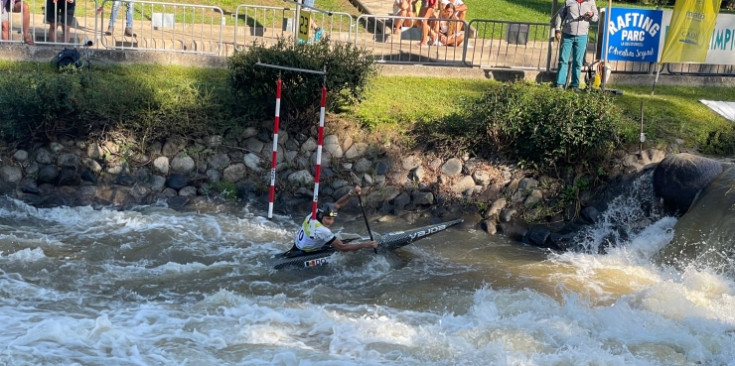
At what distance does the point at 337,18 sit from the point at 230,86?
261 inches

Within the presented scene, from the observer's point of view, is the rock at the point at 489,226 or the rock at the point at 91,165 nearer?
the rock at the point at 489,226

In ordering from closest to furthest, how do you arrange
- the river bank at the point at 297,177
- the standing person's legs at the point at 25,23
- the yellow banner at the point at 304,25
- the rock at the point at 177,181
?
1. the river bank at the point at 297,177
2. the rock at the point at 177,181
3. the yellow banner at the point at 304,25
4. the standing person's legs at the point at 25,23

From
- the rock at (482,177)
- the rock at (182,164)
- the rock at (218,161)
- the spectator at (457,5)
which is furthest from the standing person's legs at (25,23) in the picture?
the spectator at (457,5)

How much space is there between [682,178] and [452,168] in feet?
10.3

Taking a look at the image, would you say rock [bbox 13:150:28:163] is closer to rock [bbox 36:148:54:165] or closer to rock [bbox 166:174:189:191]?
rock [bbox 36:148:54:165]

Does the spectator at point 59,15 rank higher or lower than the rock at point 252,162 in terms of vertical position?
higher

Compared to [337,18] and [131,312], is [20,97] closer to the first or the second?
[131,312]

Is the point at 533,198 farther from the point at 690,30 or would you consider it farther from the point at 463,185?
the point at 690,30

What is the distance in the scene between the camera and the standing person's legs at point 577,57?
619 inches

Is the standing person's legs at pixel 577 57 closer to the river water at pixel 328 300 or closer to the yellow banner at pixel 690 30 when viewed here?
the yellow banner at pixel 690 30

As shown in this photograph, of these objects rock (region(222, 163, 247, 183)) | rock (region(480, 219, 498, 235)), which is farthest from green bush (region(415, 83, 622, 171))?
rock (region(222, 163, 247, 183))

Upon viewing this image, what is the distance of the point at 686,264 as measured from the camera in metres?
11.8

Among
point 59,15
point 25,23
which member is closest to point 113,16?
point 59,15

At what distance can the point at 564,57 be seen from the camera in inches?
626
